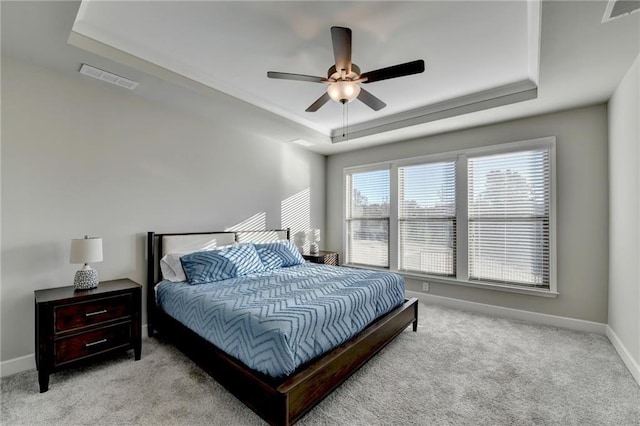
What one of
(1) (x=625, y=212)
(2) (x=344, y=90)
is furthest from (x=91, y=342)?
(1) (x=625, y=212)

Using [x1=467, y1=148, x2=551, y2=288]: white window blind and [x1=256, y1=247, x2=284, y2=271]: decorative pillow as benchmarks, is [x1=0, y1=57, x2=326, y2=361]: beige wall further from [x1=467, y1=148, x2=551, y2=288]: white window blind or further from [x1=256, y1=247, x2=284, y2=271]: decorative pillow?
[x1=467, y1=148, x2=551, y2=288]: white window blind

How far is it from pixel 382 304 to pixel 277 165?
2.89 metres

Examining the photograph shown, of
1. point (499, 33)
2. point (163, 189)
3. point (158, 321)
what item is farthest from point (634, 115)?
point (158, 321)

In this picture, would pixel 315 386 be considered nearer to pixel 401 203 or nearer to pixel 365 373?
pixel 365 373

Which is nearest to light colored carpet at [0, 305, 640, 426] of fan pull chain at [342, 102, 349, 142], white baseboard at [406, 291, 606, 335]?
white baseboard at [406, 291, 606, 335]

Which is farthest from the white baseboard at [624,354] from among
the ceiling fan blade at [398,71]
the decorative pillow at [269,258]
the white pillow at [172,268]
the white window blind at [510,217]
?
the white pillow at [172,268]

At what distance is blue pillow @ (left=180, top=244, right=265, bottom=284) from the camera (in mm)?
2999

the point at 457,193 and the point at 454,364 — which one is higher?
the point at 457,193

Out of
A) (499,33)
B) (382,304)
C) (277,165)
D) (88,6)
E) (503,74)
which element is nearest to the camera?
(88,6)

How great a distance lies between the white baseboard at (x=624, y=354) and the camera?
2335 millimetres

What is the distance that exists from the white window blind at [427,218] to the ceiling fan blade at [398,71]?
2512 mm

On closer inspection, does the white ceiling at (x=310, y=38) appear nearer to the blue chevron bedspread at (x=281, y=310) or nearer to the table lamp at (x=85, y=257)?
the table lamp at (x=85, y=257)

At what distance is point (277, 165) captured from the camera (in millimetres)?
4801

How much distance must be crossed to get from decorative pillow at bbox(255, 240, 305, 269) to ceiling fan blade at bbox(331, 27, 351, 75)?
238 cm
